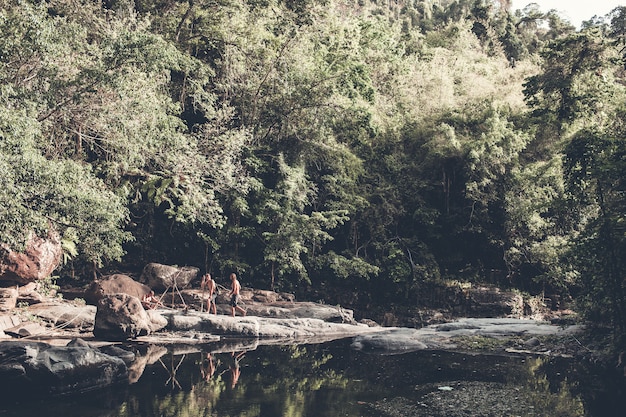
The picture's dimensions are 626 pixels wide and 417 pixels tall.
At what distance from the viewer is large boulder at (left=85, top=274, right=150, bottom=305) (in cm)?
1845

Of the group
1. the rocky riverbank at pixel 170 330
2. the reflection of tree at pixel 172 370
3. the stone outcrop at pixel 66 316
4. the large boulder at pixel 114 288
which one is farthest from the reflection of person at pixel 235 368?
the large boulder at pixel 114 288

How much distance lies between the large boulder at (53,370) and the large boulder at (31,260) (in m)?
5.91

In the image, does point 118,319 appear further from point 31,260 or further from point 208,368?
point 208,368

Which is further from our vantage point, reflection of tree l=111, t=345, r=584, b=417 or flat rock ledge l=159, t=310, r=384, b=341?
flat rock ledge l=159, t=310, r=384, b=341

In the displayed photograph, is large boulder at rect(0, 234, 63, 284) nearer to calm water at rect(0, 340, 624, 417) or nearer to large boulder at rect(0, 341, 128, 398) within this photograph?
calm water at rect(0, 340, 624, 417)

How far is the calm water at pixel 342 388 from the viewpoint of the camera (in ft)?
27.1

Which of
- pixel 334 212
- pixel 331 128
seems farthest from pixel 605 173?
pixel 331 128

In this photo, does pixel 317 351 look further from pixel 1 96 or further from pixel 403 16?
pixel 403 16

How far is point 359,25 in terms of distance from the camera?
89.0ft

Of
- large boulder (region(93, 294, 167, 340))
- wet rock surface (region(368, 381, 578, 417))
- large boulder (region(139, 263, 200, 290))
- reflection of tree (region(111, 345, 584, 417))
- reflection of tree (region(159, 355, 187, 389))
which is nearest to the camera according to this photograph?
wet rock surface (region(368, 381, 578, 417))

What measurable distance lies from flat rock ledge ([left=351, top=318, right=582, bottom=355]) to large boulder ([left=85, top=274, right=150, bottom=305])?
7771 mm

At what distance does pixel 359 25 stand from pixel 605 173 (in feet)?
59.6

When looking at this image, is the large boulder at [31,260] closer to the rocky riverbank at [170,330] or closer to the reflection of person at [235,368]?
the rocky riverbank at [170,330]

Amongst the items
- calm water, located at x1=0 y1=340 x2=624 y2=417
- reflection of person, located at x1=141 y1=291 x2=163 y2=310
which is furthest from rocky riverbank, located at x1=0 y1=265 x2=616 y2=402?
calm water, located at x1=0 y1=340 x2=624 y2=417
